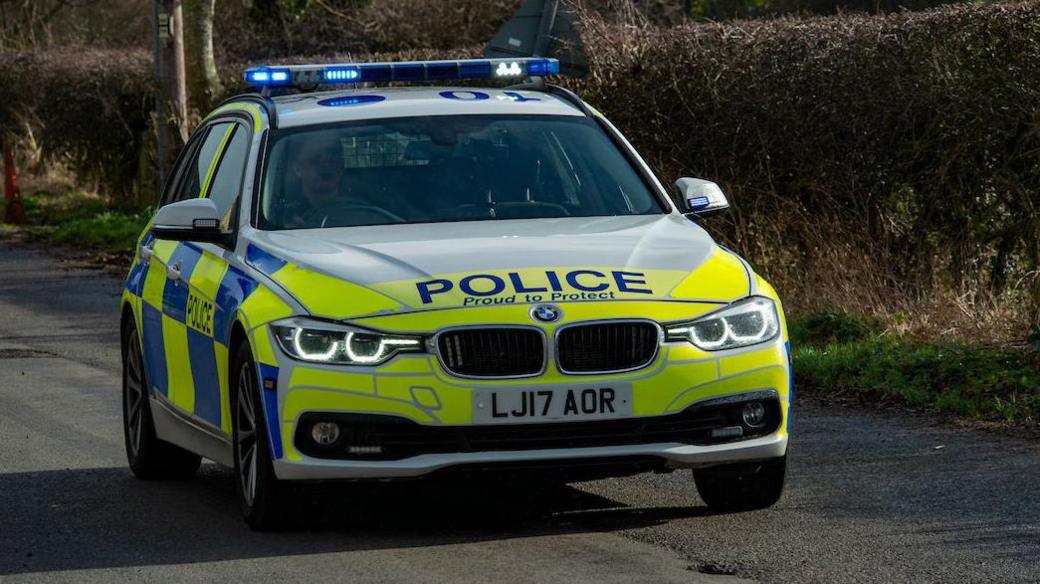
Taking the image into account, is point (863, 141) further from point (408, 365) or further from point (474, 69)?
point (408, 365)

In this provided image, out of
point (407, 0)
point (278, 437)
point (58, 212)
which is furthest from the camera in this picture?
point (407, 0)

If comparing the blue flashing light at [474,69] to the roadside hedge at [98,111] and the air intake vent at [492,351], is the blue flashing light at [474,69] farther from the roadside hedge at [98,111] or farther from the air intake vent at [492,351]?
the roadside hedge at [98,111]

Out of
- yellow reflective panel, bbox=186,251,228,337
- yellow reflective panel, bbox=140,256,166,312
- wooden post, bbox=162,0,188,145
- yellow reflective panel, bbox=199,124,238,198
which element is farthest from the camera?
wooden post, bbox=162,0,188,145

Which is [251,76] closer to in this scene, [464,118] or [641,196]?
[464,118]

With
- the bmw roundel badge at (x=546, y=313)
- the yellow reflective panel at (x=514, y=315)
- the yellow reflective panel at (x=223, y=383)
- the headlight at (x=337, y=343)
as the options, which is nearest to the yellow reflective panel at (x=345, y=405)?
the headlight at (x=337, y=343)

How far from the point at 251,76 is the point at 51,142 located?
866 inches

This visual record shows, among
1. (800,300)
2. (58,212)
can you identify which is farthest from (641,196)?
(58,212)

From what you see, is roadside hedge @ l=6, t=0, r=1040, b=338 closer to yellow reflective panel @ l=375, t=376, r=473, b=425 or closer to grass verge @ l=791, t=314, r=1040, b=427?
grass verge @ l=791, t=314, r=1040, b=427

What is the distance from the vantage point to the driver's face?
788 cm

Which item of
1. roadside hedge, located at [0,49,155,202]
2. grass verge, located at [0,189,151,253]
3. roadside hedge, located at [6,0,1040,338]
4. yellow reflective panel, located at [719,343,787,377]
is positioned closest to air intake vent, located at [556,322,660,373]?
yellow reflective panel, located at [719,343,787,377]

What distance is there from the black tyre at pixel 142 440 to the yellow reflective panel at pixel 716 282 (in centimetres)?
253

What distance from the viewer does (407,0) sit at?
32.2 m

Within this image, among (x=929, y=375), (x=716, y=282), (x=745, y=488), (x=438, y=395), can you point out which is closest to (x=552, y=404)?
(x=438, y=395)

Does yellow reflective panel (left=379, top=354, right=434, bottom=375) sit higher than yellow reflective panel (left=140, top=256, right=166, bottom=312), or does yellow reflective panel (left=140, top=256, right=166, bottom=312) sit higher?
yellow reflective panel (left=379, top=354, right=434, bottom=375)
